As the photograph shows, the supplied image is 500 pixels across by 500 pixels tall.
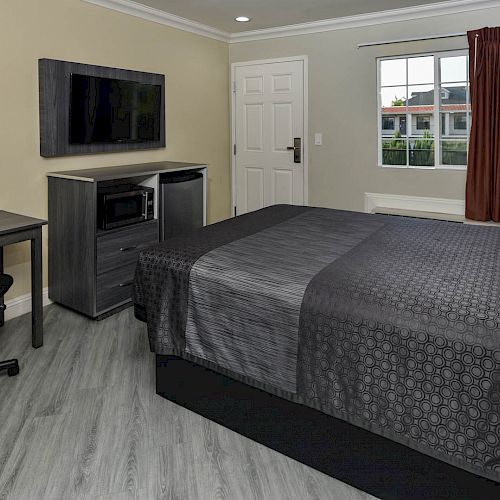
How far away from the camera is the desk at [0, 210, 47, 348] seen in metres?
2.76

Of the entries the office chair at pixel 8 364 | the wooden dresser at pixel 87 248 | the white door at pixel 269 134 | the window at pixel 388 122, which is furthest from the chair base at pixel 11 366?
the window at pixel 388 122

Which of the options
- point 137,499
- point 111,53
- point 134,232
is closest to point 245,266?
point 137,499

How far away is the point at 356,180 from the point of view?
194 inches

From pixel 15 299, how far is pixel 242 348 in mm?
2342

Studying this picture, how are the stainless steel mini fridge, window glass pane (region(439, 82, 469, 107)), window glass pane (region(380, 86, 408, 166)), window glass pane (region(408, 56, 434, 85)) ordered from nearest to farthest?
the stainless steel mini fridge, window glass pane (region(439, 82, 469, 107)), window glass pane (region(408, 56, 434, 85)), window glass pane (region(380, 86, 408, 166))

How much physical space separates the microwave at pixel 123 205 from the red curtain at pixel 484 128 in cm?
274

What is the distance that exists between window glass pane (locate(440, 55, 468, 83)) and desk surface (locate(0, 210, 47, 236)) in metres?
3.61

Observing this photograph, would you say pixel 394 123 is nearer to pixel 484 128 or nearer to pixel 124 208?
pixel 484 128

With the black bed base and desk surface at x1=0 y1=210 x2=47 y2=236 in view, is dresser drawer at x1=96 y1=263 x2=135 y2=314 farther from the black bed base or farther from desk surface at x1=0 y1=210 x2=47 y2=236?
the black bed base

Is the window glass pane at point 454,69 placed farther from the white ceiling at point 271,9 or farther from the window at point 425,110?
the white ceiling at point 271,9

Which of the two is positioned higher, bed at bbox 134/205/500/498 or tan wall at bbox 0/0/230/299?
tan wall at bbox 0/0/230/299

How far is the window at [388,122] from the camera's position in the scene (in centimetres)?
474

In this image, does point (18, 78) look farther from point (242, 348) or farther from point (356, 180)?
point (356, 180)

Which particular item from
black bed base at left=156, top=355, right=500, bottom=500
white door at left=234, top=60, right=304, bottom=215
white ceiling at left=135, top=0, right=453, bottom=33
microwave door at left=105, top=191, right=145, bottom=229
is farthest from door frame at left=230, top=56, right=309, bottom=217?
black bed base at left=156, top=355, right=500, bottom=500
